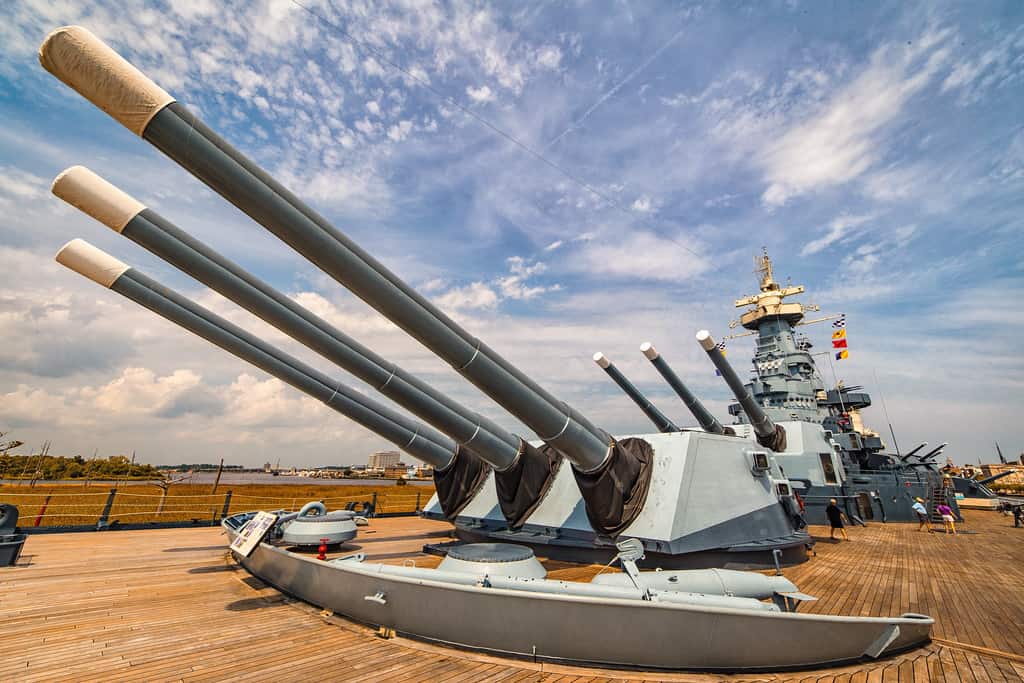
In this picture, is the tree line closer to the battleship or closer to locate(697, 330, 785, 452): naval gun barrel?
the battleship

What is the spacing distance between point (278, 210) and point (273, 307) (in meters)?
2.38

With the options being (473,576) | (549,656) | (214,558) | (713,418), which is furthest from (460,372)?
(713,418)

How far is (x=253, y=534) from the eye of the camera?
5270 millimetres

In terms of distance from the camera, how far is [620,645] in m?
3.36

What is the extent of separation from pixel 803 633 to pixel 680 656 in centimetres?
99

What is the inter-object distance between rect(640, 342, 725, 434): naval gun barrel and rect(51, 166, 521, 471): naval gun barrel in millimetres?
3978

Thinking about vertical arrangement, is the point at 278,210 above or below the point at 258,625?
above

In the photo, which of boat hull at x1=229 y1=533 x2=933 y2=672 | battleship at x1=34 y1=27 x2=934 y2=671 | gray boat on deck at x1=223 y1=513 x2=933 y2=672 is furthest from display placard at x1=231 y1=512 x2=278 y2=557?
boat hull at x1=229 y1=533 x2=933 y2=672

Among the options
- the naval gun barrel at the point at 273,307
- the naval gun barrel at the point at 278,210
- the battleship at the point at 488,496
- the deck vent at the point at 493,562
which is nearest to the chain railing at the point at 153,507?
the battleship at the point at 488,496

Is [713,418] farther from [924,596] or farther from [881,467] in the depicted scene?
[881,467]

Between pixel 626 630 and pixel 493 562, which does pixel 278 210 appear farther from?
pixel 626 630

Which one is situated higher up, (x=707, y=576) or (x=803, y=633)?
(x=707, y=576)

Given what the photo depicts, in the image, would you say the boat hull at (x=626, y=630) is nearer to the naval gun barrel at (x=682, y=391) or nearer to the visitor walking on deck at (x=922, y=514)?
the naval gun barrel at (x=682, y=391)

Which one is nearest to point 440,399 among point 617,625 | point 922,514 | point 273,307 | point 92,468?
point 273,307
